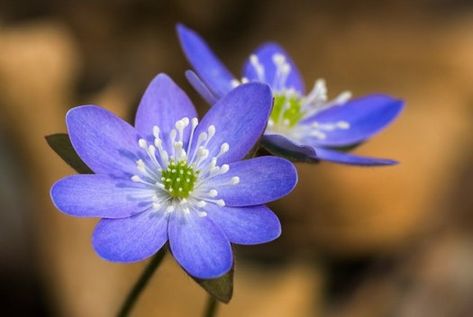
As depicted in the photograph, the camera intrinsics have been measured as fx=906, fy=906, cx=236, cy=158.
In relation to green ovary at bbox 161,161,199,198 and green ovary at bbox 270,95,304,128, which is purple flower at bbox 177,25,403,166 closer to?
green ovary at bbox 270,95,304,128

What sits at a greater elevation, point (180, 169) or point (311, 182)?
point (180, 169)

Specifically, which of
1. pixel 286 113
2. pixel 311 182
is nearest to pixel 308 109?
pixel 286 113

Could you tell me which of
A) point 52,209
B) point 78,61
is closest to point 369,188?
point 52,209

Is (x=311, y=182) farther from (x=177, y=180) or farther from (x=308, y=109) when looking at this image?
(x=177, y=180)

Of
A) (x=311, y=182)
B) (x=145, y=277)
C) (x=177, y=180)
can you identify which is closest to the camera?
(x=145, y=277)

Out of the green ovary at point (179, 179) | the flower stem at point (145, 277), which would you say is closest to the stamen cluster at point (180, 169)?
the green ovary at point (179, 179)

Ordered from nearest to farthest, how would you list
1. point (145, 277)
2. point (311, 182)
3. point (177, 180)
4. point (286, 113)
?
point (145, 277) → point (177, 180) → point (286, 113) → point (311, 182)

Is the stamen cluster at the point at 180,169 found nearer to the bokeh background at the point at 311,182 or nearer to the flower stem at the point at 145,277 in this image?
the flower stem at the point at 145,277

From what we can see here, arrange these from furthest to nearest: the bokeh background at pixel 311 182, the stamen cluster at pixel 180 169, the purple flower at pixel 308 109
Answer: the bokeh background at pixel 311 182
the purple flower at pixel 308 109
the stamen cluster at pixel 180 169
